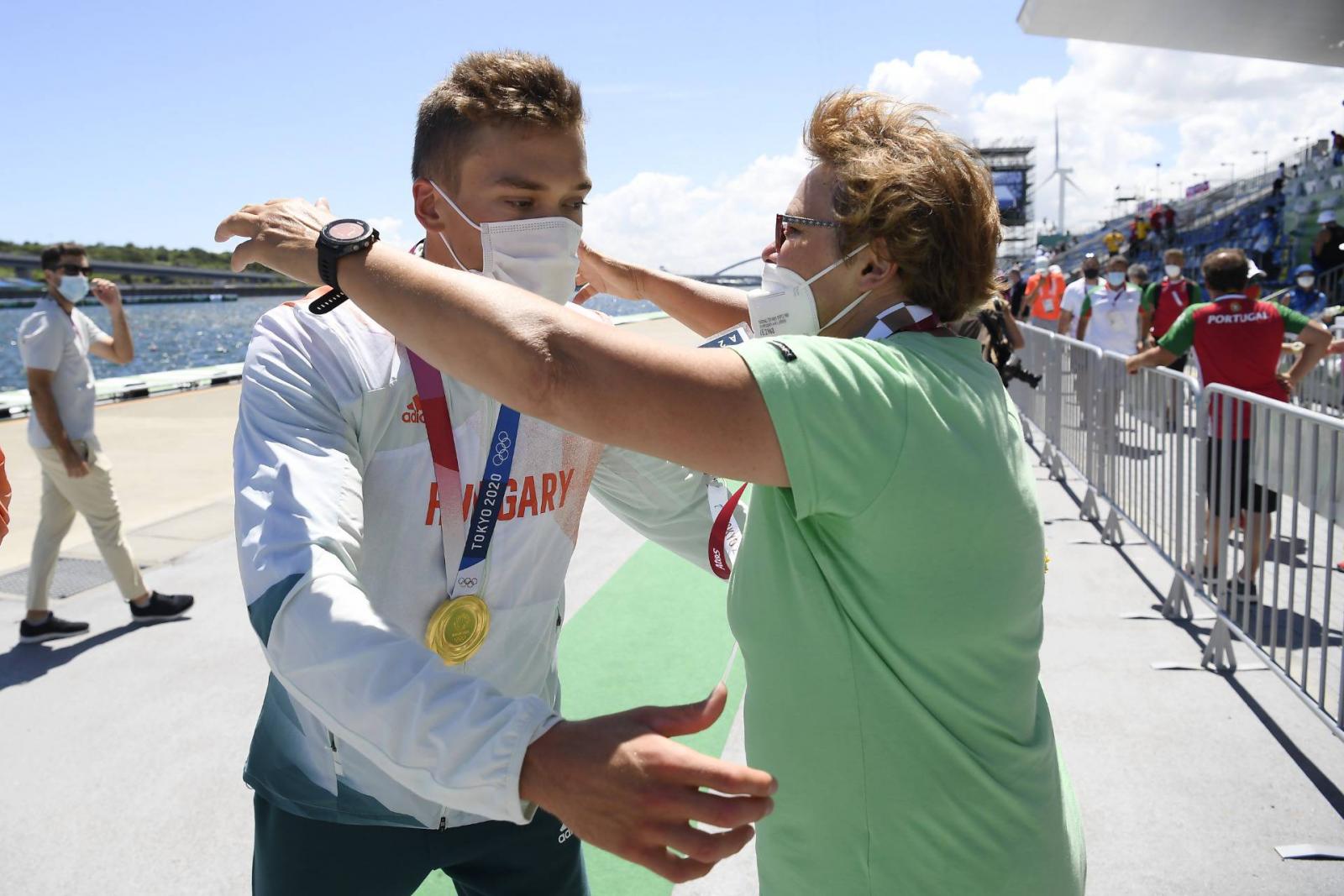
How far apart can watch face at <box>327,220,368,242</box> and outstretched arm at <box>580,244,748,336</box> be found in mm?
1086

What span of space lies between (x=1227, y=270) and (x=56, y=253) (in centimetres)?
772

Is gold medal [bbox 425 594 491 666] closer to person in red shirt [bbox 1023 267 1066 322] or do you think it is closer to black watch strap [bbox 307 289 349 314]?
black watch strap [bbox 307 289 349 314]

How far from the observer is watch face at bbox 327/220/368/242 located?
138cm

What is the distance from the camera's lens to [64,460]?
573cm

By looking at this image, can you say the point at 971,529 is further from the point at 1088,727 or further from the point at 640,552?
the point at 640,552

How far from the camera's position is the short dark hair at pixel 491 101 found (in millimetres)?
1961

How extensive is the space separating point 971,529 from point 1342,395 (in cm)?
875

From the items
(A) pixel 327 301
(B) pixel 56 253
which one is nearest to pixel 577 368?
(A) pixel 327 301

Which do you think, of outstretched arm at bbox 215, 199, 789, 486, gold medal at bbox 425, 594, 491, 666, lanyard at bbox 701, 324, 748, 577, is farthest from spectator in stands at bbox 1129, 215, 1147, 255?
outstretched arm at bbox 215, 199, 789, 486

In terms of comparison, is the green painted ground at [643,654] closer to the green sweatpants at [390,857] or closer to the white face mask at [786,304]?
the green sweatpants at [390,857]

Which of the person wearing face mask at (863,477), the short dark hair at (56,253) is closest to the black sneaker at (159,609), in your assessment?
the short dark hair at (56,253)

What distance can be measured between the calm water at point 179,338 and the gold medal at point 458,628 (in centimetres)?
62

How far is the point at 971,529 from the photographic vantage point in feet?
4.68

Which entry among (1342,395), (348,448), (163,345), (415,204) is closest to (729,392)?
(348,448)
